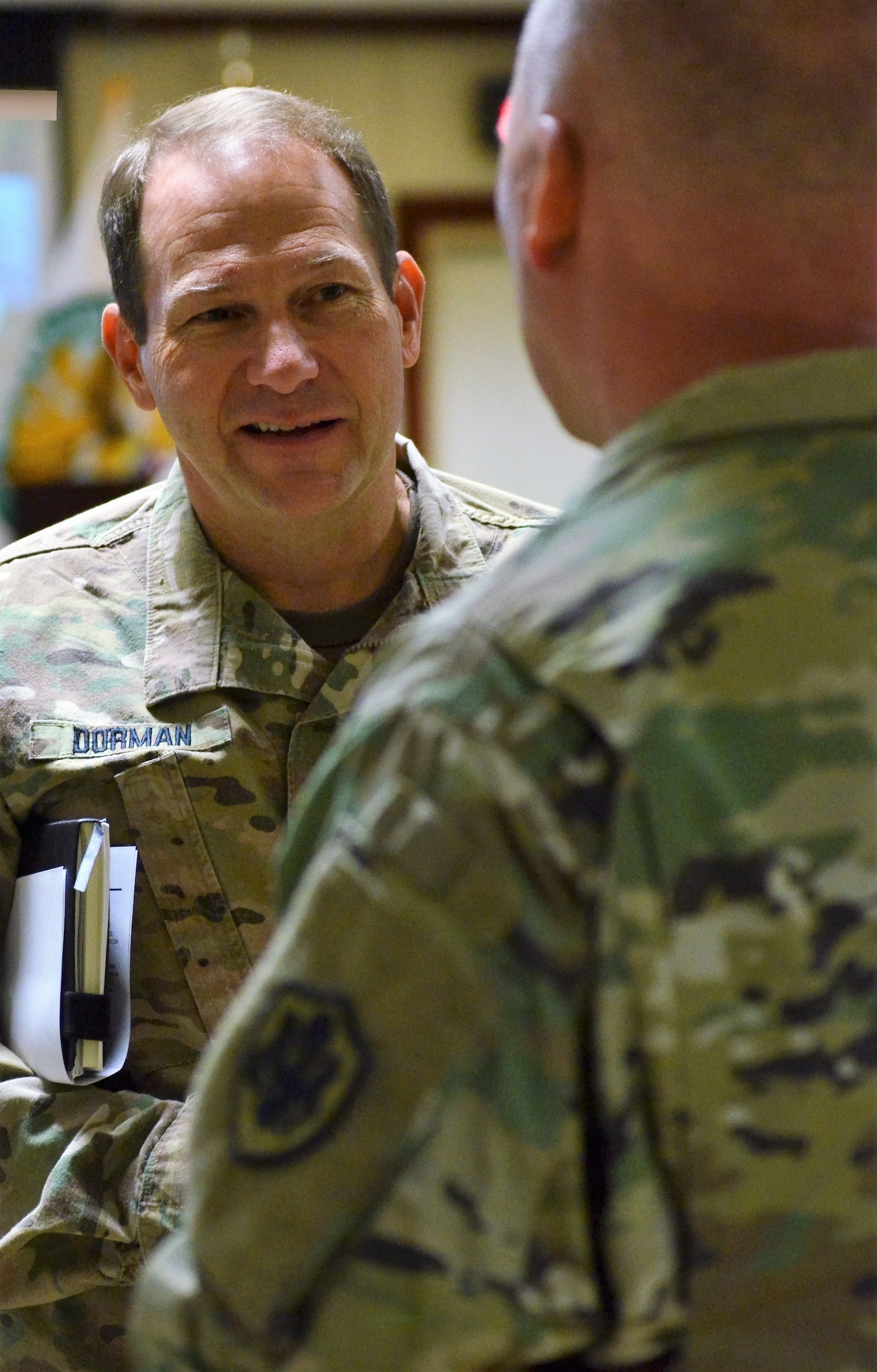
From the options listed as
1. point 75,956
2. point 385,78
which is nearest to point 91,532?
point 75,956

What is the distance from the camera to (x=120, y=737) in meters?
1.57

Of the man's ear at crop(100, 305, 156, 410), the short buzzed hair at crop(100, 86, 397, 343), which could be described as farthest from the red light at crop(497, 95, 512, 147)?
the man's ear at crop(100, 305, 156, 410)

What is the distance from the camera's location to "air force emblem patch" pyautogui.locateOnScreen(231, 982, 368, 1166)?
0.68 metres

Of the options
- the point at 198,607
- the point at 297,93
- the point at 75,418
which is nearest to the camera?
the point at 198,607

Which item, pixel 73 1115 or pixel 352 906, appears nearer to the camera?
pixel 352 906

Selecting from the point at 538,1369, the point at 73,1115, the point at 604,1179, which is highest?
the point at 604,1179

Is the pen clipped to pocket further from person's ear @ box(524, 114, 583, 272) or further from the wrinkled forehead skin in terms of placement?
person's ear @ box(524, 114, 583, 272)

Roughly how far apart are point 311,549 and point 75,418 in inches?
95.3

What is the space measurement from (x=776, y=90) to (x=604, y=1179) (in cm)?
51

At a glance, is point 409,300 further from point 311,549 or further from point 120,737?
point 120,737

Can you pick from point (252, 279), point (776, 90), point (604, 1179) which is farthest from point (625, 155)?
point (252, 279)

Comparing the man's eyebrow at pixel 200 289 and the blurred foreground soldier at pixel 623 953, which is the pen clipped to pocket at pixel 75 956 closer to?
the man's eyebrow at pixel 200 289

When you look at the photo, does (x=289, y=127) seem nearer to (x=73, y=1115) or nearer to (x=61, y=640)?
(x=61, y=640)

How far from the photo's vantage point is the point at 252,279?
1.59 meters
